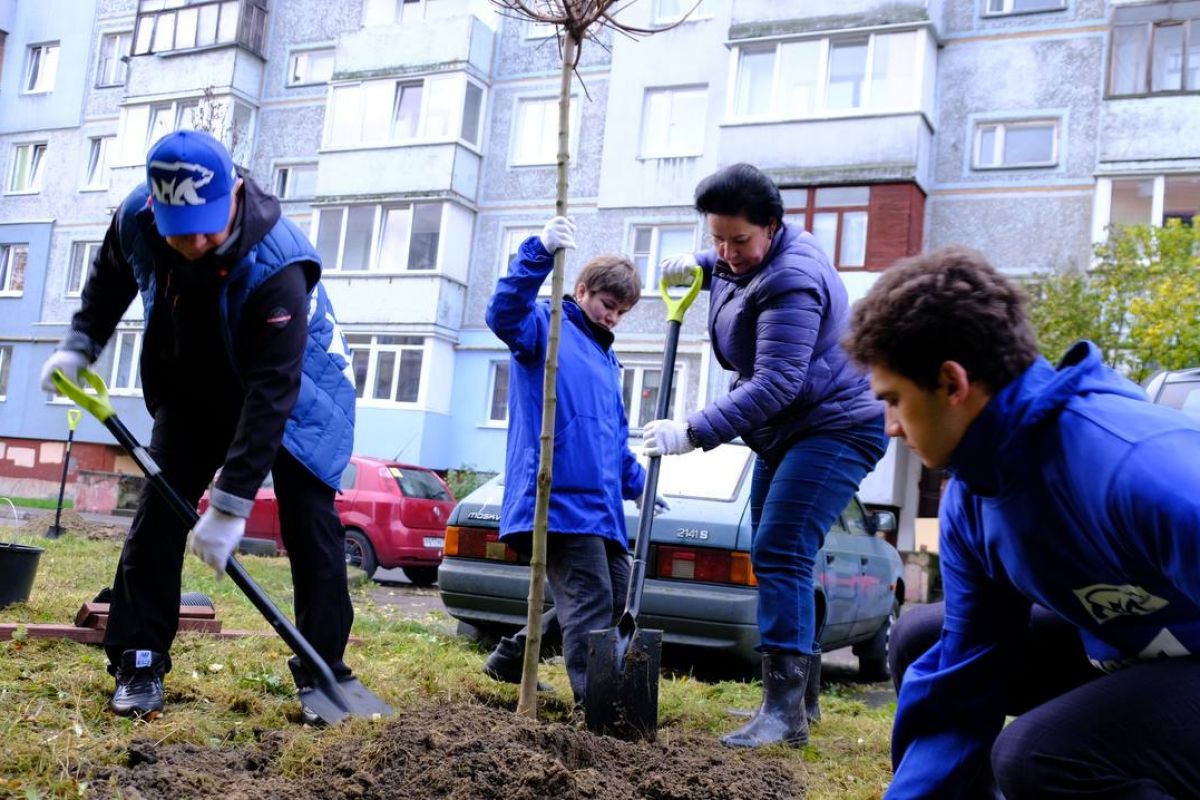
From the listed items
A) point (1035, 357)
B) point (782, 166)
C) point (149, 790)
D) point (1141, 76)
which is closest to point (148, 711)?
point (149, 790)

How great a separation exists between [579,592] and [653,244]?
19.1 meters

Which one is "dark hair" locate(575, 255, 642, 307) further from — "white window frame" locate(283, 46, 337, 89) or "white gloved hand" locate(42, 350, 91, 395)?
"white window frame" locate(283, 46, 337, 89)

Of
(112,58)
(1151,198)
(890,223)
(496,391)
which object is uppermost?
(112,58)

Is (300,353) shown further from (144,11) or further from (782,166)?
(144,11)

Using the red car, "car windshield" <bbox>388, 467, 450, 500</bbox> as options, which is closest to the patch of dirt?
the red car

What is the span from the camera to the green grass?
10.5 ft

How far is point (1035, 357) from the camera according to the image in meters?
2.26

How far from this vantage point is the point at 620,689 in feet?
13.1

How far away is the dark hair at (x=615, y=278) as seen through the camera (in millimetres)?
4531

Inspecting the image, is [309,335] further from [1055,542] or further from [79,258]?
[79,258]

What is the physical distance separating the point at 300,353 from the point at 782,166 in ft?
59.1

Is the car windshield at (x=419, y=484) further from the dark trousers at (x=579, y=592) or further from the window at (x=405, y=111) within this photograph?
the window at (x=405, y=111)

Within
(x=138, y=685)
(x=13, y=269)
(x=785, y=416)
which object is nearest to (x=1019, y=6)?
(x=785, y=416)

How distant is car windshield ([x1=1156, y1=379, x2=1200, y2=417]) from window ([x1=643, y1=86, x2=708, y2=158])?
55.3 ft
